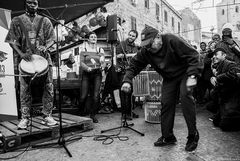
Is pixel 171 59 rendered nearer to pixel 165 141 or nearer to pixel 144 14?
pixel 165 141

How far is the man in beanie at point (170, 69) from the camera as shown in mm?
3020

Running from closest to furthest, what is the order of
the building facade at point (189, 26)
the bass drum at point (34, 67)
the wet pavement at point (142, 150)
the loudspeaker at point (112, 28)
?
1. the wet pavement at point (142, 150)
2. the bass drum at point (34, 67)
3. the loudspeaker at point (112, 28)
4. the building facade at point (189, 26)

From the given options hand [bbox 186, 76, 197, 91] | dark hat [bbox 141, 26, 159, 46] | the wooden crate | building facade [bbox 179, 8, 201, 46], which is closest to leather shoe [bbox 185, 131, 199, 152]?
hand [bbox 186, 76, 197, 91]

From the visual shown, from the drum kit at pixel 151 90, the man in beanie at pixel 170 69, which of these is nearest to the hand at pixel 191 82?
the man in beanie at pixel 170 69

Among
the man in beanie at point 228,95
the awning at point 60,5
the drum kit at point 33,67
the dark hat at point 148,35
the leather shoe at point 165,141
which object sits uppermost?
the awning at point 60,5

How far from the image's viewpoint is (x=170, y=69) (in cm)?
329

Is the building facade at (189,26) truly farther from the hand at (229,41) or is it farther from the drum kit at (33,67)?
the drum kit at (33,67)

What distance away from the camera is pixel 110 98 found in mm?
7172

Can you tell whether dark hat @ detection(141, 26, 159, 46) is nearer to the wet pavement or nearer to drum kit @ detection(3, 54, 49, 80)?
the wet pavement

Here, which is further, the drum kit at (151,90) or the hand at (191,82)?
the drum kit at (151,90)

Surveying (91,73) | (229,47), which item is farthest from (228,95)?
(91,73)

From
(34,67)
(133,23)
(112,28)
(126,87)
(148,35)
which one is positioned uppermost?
(133,23)

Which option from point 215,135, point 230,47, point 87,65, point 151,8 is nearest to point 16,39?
point 87,65

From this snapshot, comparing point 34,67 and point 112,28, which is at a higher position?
point 112,28
